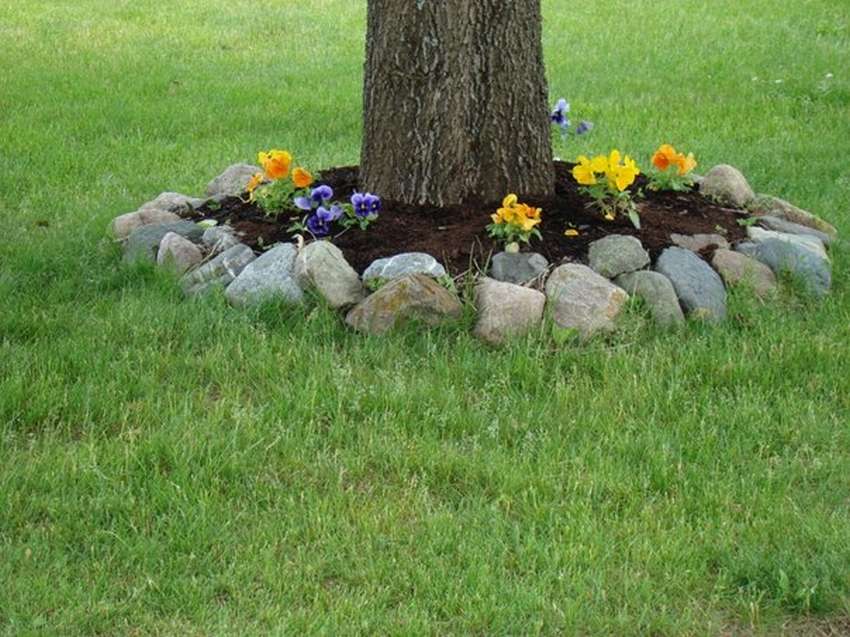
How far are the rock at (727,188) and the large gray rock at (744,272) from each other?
2.94 feet

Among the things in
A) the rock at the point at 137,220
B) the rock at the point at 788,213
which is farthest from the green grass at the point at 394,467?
the rock at the point at 788,213

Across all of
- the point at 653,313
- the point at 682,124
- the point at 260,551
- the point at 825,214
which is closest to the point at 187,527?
the point at 260,551

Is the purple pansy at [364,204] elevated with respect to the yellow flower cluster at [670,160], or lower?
lower

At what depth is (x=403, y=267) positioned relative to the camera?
540 cm

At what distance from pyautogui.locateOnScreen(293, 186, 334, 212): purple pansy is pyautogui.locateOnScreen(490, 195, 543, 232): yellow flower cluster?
78cm

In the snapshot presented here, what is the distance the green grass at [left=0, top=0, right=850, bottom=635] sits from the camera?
356cm

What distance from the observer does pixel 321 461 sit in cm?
429

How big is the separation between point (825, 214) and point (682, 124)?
7.74 feet

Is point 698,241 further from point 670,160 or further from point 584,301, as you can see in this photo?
point 584,301

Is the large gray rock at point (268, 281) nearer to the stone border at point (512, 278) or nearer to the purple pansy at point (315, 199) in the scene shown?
the stone border at point (512, 278)

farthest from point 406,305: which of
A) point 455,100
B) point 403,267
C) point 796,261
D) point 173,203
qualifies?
point 173,203

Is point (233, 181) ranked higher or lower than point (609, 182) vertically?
lower

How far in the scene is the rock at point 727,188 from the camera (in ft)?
21.6

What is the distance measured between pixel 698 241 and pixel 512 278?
970 mm
